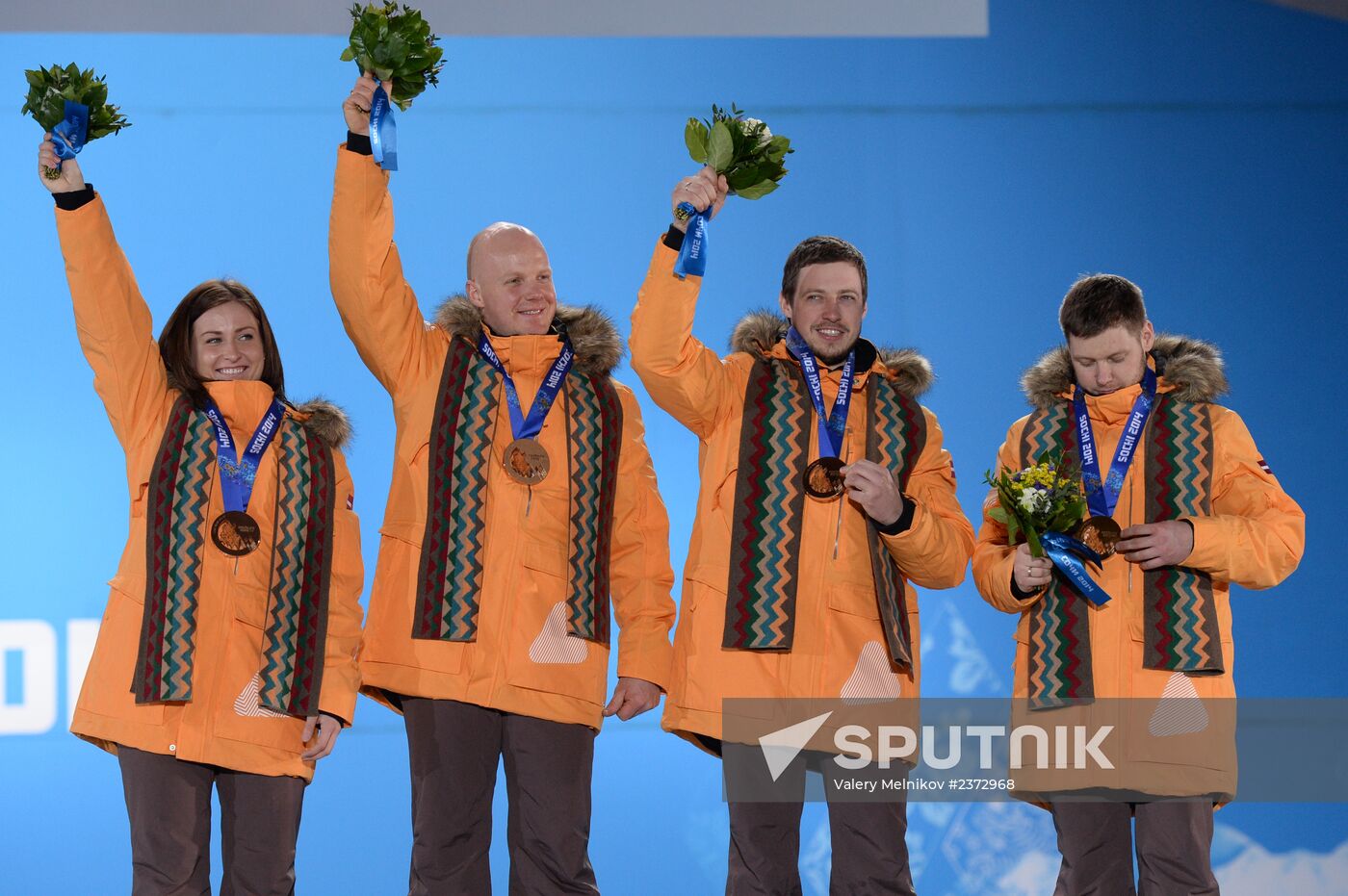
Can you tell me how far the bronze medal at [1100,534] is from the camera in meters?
3.27

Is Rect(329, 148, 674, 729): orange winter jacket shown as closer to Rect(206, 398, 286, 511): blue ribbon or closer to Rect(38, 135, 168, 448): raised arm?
Rect(206, 398, 286, 511): blue ribbon

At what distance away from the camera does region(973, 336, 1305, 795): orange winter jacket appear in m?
3.21

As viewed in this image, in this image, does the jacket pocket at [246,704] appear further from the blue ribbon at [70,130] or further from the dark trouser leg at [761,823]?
the blue ribbon at [70,130]

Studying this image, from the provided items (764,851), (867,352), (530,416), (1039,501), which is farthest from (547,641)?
(1039,501)

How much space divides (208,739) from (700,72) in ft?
9.79

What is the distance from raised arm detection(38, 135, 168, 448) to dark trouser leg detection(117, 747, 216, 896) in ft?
2.30

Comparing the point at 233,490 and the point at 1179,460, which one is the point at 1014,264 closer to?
the point at 1179,460

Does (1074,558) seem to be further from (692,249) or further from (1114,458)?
(692,249)

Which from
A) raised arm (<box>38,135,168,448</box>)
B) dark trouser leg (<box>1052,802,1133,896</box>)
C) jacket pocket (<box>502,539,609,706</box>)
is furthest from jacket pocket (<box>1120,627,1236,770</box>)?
raised arm (<box>38,135,168,448</box>)

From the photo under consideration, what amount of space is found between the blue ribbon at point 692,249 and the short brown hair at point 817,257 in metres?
0.37

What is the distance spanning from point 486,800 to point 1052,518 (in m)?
1.30

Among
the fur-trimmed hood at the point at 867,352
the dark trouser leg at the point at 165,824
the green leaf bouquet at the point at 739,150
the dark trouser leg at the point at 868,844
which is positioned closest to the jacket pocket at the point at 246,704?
the dark trouser leg at the point at 165,824

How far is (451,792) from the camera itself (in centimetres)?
317

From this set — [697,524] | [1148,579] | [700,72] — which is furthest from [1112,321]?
[700,72]
